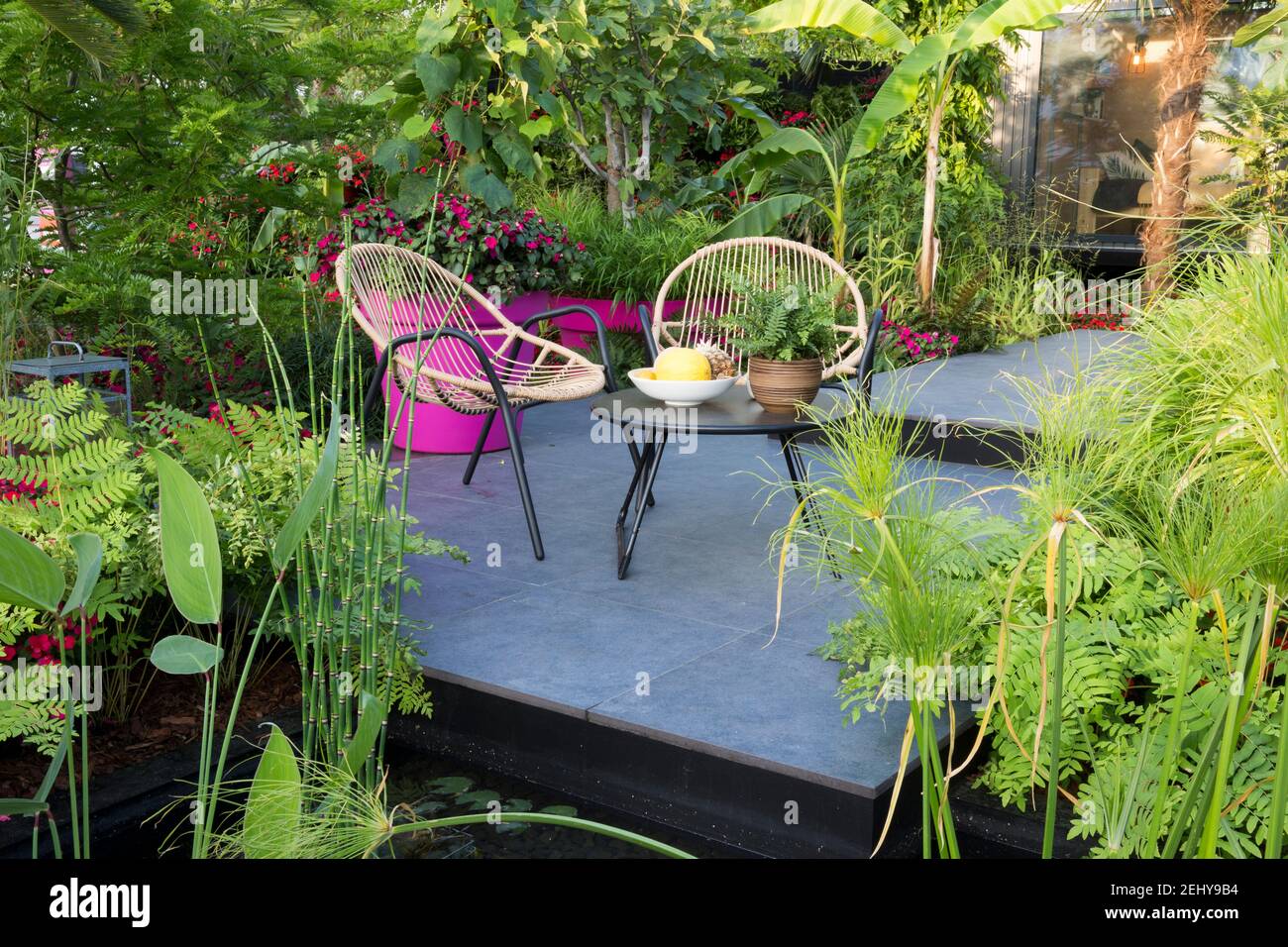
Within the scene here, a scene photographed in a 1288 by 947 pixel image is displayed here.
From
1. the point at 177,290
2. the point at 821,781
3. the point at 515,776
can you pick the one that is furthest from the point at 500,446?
the point at 821,781

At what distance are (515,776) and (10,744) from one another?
1.16 metres

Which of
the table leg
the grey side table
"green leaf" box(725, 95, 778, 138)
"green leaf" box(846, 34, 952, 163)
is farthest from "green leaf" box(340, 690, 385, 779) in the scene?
"green leaf" box(725, 95, 778, 138)

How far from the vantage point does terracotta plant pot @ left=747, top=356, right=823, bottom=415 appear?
4.08 meters

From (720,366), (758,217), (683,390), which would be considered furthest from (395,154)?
(758,217)

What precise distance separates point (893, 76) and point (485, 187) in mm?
2989

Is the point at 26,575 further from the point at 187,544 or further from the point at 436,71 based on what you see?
the point at 436,71

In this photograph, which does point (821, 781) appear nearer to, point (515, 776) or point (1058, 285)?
point (515, 776)

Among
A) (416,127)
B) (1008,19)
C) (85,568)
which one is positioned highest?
(1008,19)

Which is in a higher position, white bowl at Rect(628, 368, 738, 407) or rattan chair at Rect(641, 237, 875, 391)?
rattan chair at Rect(641, 237, 875, 391)

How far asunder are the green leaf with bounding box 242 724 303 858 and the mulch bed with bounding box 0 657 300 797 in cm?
150

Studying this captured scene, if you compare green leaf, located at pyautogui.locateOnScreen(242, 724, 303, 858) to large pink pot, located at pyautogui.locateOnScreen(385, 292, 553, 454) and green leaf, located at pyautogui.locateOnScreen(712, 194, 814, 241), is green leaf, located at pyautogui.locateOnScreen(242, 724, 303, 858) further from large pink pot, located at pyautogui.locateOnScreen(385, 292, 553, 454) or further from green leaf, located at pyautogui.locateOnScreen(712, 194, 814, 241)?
green leaf, located at pyautogui.locateOnScreen(712, 194, 814, 241)

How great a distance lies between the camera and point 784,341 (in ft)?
13.4

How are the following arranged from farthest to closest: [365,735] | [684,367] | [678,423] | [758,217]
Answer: [758,217]
[684,367]
[678,423]
[365,735]
